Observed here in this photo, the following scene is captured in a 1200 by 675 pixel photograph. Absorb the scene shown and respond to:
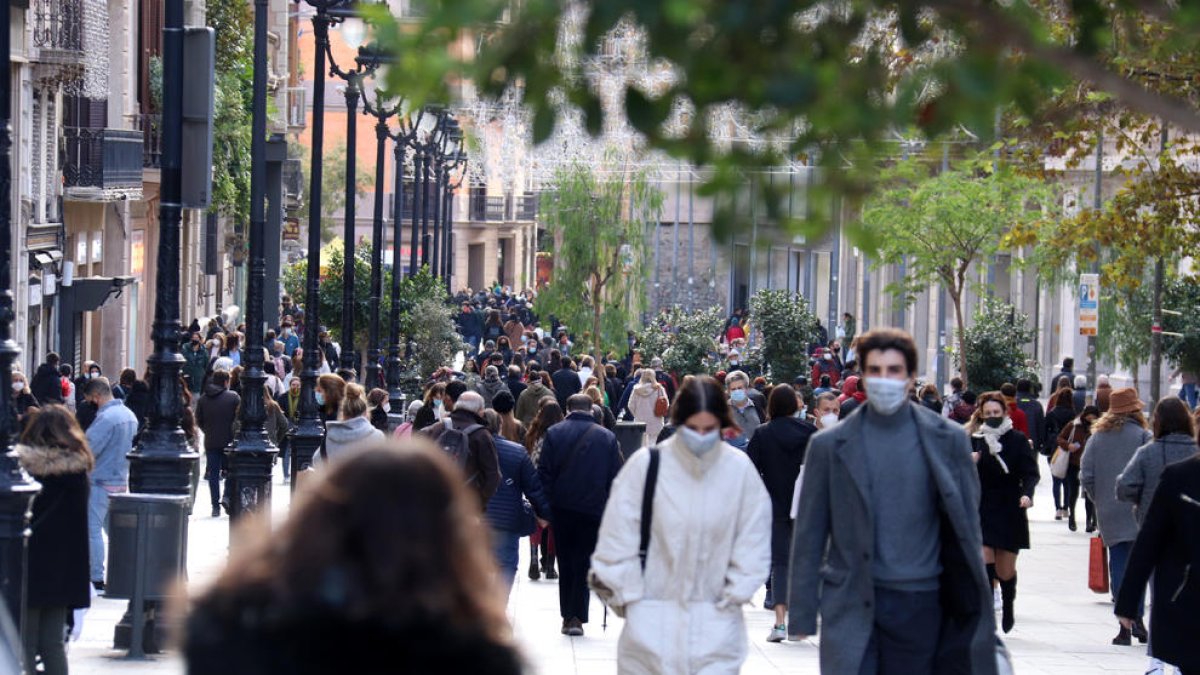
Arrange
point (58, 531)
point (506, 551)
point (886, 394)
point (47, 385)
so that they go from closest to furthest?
point (886, 394)
point (58, 531)
point (506, 551)
point (47, 385)

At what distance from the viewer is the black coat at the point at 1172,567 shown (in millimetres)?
8672

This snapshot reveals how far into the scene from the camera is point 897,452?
745 cm

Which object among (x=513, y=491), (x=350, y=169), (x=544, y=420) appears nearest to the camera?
(x=513, y=491)

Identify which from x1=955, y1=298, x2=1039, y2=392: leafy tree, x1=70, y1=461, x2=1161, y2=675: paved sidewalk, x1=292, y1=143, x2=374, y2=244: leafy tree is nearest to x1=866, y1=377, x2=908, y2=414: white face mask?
x1=70, y1=461, x2=1161, y2=675: paved sidewalk

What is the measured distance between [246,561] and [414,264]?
41474mm

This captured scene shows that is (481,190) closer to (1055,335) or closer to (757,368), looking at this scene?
(1055,335)

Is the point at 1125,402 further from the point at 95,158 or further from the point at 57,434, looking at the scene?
the point at 95,158

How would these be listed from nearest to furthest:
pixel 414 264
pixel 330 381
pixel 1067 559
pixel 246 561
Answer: pixel 246 561
pixel 330 381
pixel 1067 559
pixel 414 264

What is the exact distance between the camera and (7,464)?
370 inches

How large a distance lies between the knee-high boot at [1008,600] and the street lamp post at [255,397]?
560 cm

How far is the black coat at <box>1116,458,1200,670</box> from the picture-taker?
8.67 metres

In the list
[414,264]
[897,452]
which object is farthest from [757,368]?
[897,452]

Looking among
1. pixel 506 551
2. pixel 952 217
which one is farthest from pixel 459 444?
pixel 952 217

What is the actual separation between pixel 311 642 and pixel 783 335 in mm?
33837
